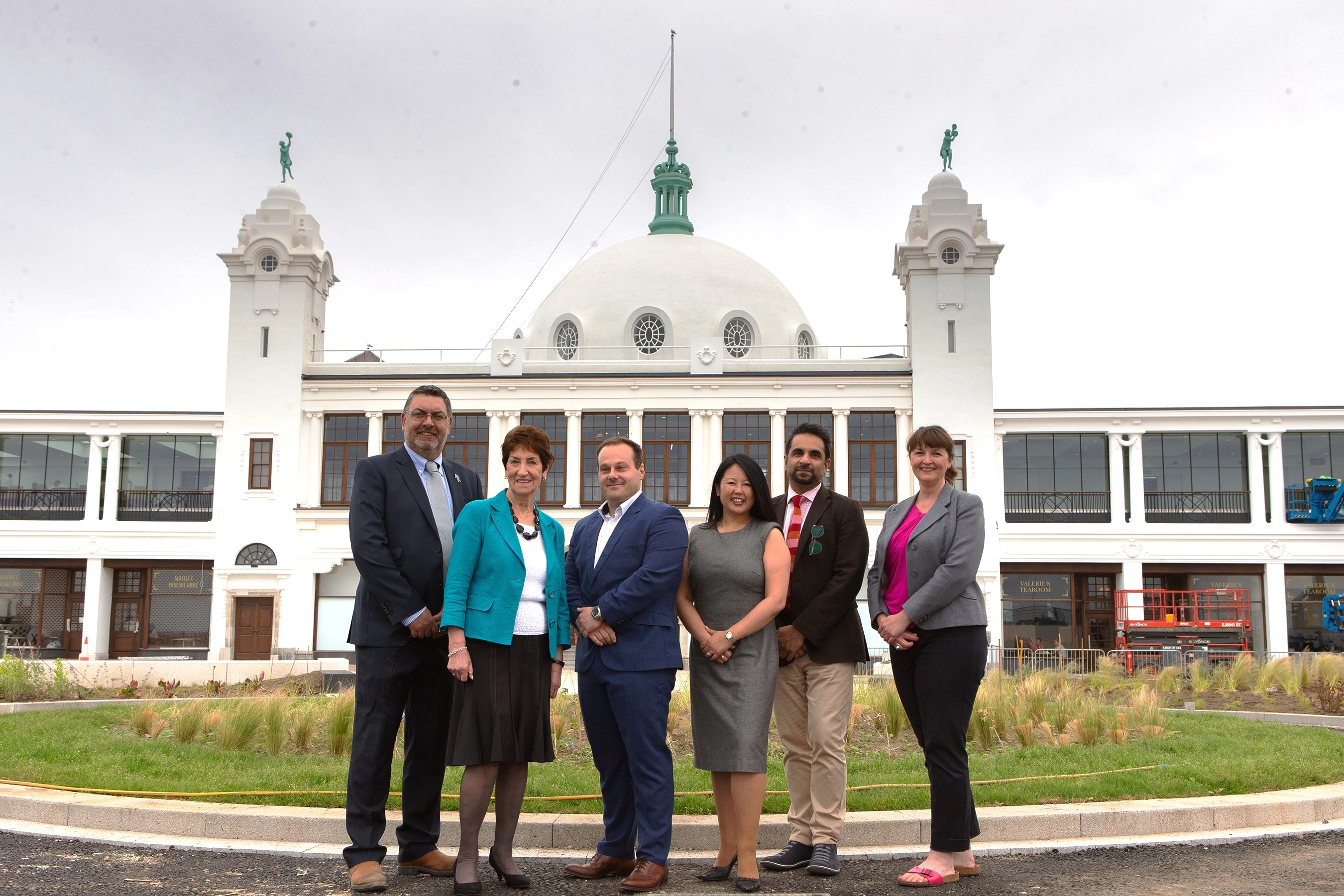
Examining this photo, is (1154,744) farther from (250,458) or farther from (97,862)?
(250,458)

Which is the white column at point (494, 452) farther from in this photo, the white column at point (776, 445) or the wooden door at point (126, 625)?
the wooden door at point (126, 625)

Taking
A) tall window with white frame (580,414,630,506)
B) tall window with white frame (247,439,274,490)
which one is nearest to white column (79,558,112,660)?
tall window with white frame (247,439,274,490)

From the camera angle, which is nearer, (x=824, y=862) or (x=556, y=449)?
(x=824, y=862)

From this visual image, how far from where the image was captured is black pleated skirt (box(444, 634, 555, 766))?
228 inches

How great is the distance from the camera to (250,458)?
36781 millimetres

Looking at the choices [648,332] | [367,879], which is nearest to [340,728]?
[367,879]

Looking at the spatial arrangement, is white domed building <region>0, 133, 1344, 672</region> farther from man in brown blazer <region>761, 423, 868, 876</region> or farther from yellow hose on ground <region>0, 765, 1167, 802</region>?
man in brown blazer <region>761, 423, 868, 876</region>

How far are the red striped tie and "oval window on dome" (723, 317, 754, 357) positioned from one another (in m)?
35.2

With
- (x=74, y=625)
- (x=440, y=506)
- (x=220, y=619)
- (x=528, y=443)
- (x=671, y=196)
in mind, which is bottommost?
(x=74, y=625)

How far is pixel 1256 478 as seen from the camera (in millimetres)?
36562

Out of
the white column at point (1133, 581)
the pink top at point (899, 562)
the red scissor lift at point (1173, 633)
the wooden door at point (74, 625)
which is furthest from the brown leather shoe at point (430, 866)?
the wooden door at point (74, 625)

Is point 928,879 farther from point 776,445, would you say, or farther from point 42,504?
point 42,504

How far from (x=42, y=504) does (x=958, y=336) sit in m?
31.7

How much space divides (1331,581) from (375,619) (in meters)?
38.7
